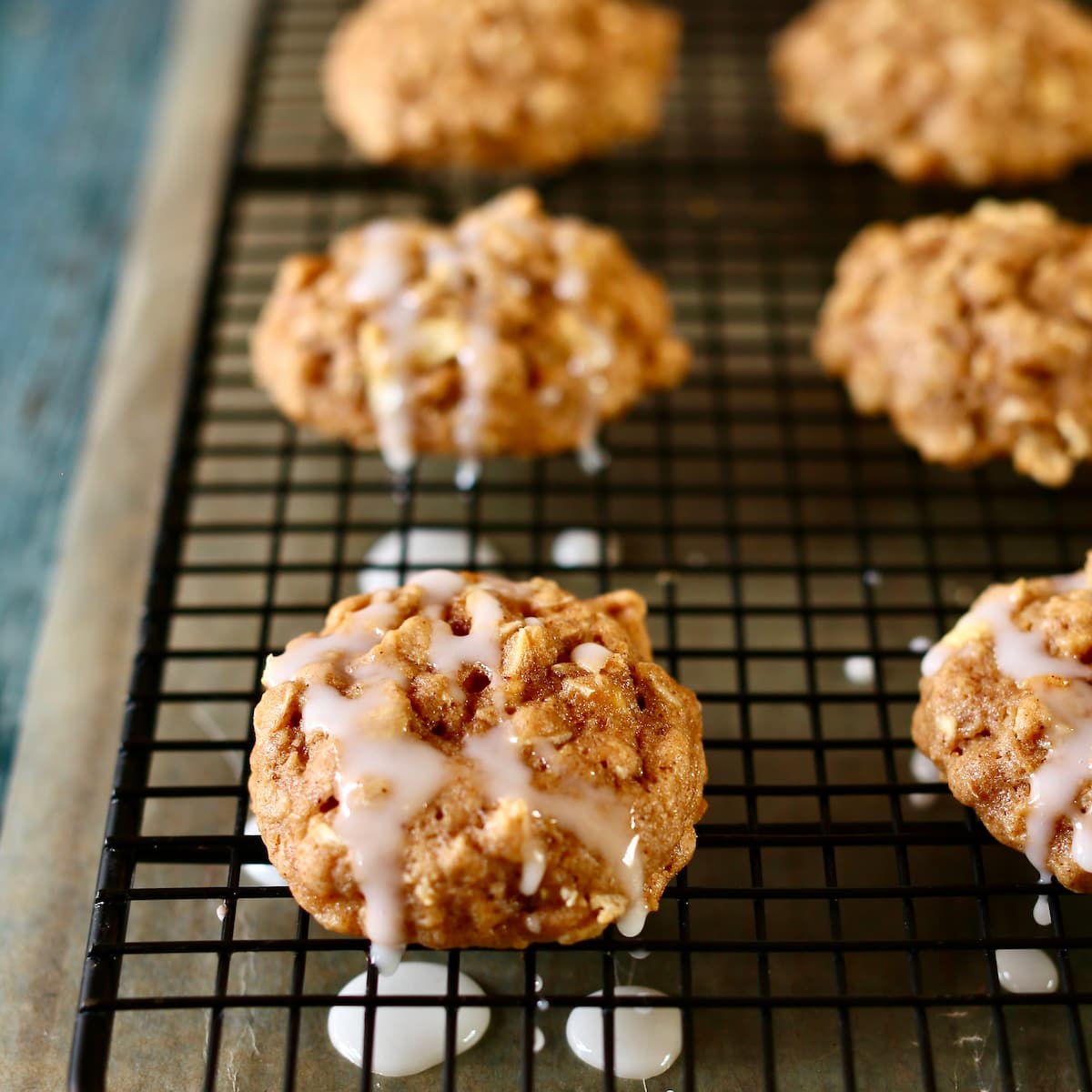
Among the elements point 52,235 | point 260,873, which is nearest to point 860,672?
point 260,873

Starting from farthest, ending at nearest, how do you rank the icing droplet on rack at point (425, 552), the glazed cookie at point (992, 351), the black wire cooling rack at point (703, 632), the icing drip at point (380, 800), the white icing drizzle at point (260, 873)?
the icing droplet on rack at point (425, 552), the glazed cookie at point (992, 351), the white icing drizzle at point (260, 873), the black wire cooling rack at point (703, 632), the icing drip at point (380, 800)

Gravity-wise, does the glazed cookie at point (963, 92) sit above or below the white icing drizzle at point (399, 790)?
above

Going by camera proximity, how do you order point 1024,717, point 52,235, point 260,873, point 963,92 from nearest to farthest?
point 1024,717, point 260,873, point 963,92, point 52,235

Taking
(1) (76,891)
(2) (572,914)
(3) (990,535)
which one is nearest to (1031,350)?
(3) (990,535)

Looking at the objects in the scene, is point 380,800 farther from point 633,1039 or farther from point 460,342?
point 460,342

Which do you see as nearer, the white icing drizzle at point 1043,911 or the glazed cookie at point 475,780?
the glazed cookie at point 475,780

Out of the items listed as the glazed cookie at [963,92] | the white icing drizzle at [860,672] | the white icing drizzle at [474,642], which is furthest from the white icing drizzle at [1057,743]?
the glazed cookie at [963,92]

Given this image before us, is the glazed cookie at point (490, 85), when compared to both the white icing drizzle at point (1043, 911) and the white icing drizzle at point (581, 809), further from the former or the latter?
the white icing drizzle at point (1043, 911)
